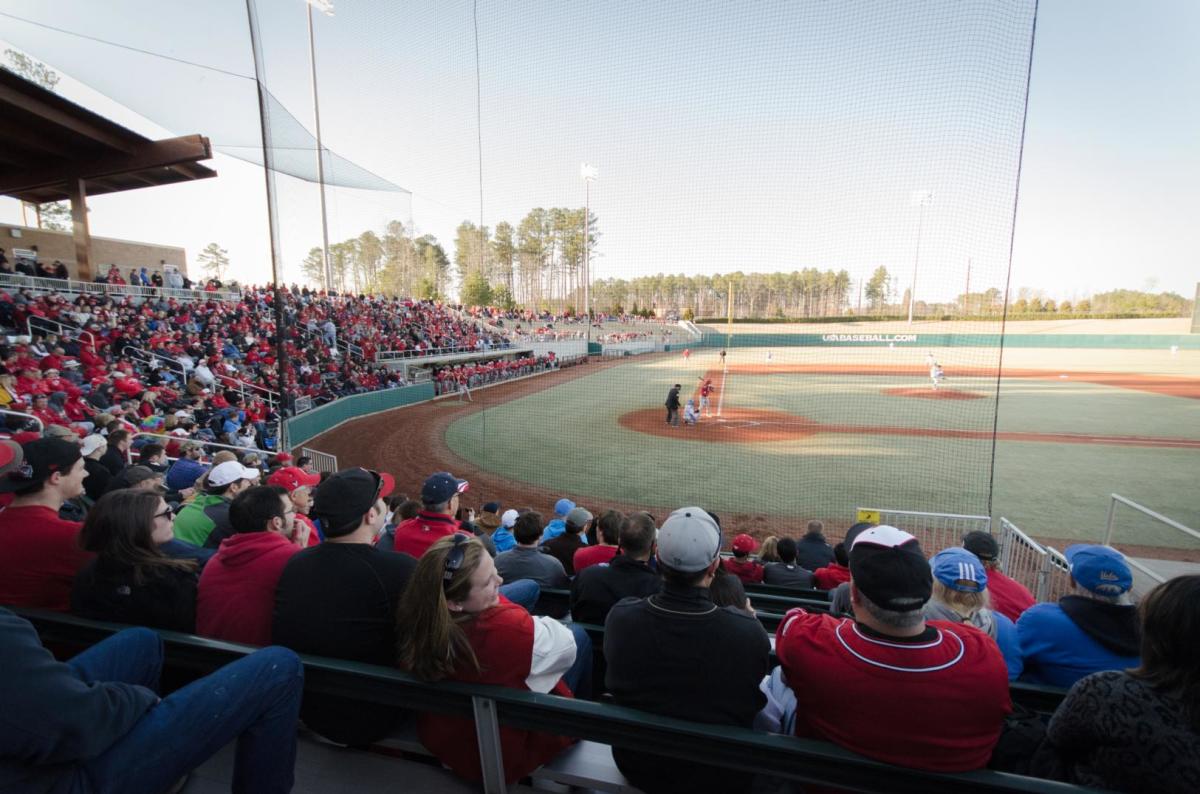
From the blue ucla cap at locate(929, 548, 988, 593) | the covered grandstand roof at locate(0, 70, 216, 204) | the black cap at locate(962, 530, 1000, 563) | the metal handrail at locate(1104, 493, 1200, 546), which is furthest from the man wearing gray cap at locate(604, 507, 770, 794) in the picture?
the covered grandstand roof at locate(0, 70, 216, 204)

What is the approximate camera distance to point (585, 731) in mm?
1391

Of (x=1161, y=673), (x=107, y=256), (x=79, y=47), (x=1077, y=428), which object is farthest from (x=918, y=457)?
(x=107, y=256)

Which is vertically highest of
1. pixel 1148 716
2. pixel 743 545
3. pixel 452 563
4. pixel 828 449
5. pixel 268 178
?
pixel 268 178

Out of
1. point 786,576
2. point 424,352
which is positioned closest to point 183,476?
point 786,576

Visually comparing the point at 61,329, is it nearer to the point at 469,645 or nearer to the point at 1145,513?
the point at 469,645

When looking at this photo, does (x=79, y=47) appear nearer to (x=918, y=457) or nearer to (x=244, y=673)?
(x=244, y=673)

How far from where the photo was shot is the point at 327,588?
1.75 meters

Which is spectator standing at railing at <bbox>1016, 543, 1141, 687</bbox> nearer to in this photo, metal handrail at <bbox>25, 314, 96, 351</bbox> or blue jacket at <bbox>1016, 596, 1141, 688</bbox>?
blue jacket at <bbox>1016, 596, 1141, 688</bbox>

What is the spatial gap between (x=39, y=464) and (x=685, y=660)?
2.90 m

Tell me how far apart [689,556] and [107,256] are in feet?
96.5

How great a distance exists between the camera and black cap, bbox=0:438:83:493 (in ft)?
7.62

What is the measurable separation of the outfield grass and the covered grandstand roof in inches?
421

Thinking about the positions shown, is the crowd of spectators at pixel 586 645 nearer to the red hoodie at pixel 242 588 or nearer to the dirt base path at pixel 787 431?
Answer: the red hoodie at pixel 242 588

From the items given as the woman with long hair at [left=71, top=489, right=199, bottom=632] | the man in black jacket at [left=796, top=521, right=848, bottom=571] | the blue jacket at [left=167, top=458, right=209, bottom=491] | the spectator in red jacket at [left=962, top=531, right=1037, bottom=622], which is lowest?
the man in black jacket at [left=796, top=521, right=848, bottom=571]
